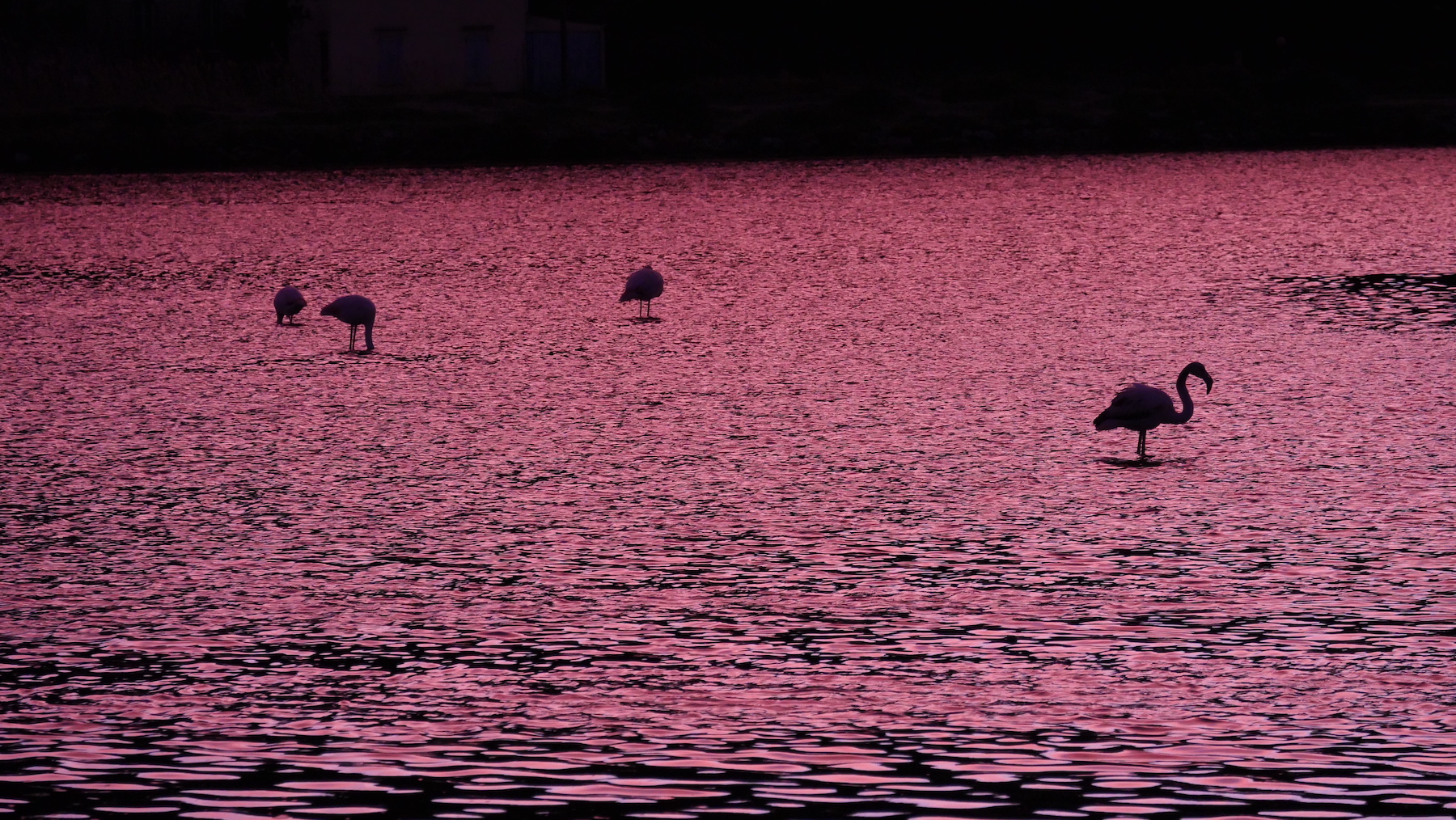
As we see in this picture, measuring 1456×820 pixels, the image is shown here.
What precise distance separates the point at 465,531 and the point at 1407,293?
969 cm

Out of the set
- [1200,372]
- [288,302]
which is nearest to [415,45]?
[288,302]

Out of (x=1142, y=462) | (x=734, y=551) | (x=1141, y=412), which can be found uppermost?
(x=1141, y=412)

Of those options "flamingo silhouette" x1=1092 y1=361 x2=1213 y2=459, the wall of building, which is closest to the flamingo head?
"flamingo silhouette" x1=1092 y1=361 x2=1213 y2=459

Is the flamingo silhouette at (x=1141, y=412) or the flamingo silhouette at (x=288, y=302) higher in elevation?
the flamingo silhouette at (x=288, y=302)

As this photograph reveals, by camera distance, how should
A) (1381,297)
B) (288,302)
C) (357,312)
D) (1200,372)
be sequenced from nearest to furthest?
1. (1200,372)
2. (357,312)
3. (288,302)
4. (1381,297)

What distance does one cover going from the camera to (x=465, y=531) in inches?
331

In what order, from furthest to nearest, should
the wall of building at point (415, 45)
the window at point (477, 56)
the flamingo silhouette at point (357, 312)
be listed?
the window at point (477, 56) < the wall of building at point (415, 45) < the flamingo silhouette at point (357, 312)

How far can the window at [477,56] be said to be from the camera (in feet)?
151

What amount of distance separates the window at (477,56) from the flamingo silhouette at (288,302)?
104 feet

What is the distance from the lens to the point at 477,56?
4609 cm

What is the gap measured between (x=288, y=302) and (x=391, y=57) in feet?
106

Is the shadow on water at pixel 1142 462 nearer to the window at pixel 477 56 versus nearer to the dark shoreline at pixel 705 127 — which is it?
the dark shoreline at pixel 705 127

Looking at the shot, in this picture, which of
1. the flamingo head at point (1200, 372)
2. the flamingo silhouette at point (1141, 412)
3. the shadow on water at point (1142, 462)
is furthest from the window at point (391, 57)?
the shadow on water at point (1142, 462)

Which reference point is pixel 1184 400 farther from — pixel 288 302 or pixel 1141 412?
pixel 288 302
